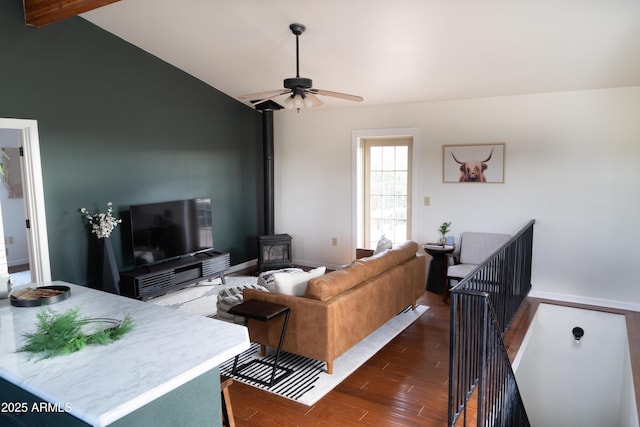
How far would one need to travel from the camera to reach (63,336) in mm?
1716

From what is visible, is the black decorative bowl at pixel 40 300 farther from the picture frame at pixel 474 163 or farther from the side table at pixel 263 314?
the picture frame at pixel 474 163

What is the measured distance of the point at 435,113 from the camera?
5.93 meters

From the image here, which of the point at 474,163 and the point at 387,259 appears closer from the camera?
the point at 387,259

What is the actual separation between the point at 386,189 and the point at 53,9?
15.3 ft

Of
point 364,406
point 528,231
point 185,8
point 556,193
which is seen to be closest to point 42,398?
point 364,406

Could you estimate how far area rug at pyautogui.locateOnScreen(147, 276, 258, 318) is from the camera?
16.8 ft

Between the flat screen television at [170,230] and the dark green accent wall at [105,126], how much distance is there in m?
0.23

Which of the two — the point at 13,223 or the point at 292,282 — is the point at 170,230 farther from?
the point at 13,223

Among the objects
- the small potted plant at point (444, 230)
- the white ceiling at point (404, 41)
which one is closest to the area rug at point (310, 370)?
the small potted plant at point (444, 230)

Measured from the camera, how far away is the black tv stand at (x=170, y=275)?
5.00 metres

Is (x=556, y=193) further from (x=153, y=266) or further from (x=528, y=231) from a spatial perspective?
(x=153, y=266)

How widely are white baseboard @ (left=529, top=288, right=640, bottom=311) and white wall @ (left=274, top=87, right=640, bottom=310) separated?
12 millimetres

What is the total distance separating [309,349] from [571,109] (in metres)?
4.11

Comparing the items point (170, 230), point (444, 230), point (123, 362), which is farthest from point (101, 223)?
point (444, 230)
